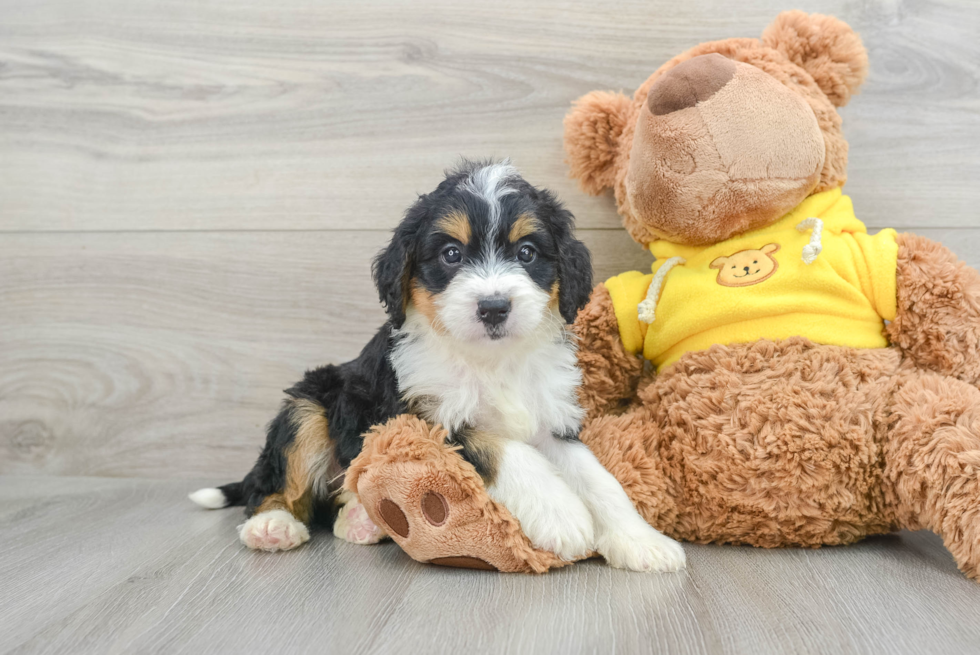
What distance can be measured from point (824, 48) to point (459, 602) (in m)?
1.81

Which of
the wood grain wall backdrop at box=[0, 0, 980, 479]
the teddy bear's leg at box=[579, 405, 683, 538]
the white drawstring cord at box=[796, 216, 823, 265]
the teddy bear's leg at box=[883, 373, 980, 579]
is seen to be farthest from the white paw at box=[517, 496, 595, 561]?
the wood grain wall backdrop at box=[0, 0, 980, 479]

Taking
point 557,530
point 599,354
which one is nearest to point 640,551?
point 557,530

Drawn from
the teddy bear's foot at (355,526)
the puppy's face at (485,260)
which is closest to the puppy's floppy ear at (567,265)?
the puppy's face at (485,260)

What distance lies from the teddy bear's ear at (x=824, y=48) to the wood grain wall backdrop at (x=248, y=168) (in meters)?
0.39

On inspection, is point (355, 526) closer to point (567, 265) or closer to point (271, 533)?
point (271, 533)

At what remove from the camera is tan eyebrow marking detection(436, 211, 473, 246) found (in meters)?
1.71

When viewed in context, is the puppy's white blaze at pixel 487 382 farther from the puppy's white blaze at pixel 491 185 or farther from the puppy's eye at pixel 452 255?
the puppy's white blaze at pixel 491 185

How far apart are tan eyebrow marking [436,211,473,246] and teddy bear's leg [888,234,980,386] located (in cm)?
116

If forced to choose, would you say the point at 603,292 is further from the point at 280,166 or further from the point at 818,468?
the point at 280,166

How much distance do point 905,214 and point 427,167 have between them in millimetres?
1671

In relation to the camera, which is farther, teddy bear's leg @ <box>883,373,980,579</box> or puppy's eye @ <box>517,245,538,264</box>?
puppy's eye @ <box>517,245,538,264</box>

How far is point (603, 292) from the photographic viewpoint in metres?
2.14

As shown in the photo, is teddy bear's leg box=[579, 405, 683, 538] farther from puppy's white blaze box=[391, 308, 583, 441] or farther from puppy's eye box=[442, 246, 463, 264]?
puppy's eye box=[442, 246, 463, 264]

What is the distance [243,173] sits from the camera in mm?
2623
